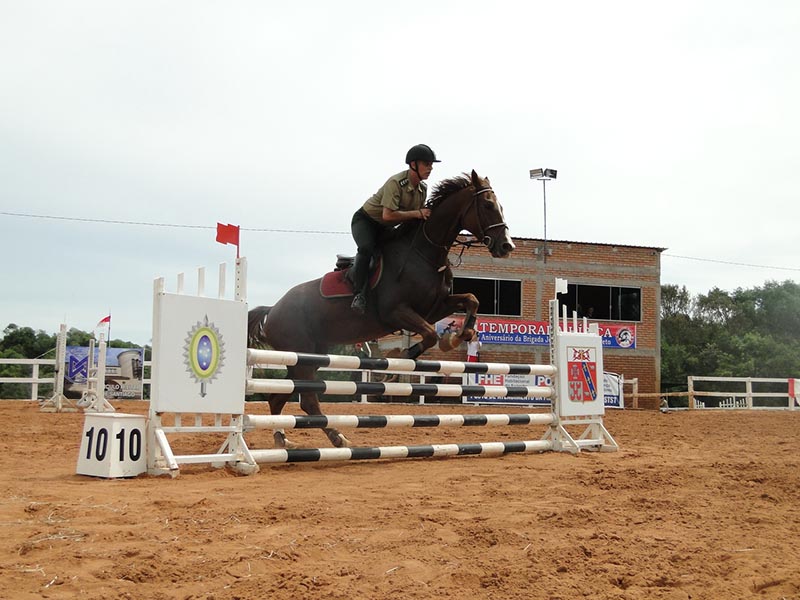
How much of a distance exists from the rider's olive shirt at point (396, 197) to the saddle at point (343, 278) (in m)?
0.40

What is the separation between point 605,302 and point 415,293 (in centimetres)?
2406

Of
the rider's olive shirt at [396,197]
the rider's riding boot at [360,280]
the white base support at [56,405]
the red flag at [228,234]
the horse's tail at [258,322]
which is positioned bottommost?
the white base support at [56,405]

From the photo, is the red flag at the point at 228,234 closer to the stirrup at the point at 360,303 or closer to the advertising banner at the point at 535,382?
the stirrup at the point at 360,303

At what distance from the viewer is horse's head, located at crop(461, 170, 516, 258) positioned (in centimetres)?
654

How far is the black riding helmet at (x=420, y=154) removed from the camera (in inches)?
260

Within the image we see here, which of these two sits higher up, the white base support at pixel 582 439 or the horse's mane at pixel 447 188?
the horse's mane at pixel 447 188

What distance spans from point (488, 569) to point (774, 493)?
8.24 feet

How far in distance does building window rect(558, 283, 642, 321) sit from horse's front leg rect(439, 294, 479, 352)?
73.9 feet

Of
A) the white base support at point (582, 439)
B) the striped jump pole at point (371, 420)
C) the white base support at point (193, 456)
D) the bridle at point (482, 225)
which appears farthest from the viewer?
the white base support at point (582, 439)

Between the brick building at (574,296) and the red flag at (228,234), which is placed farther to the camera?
the brick building at (574,296)

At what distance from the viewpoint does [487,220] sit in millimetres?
6668

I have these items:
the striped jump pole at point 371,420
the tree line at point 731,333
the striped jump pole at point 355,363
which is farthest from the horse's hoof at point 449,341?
the tree line at point 731,333

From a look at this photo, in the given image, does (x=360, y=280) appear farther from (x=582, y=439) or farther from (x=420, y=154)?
(x=582, y=439)

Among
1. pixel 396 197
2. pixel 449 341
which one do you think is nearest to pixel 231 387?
pixel 449 341
